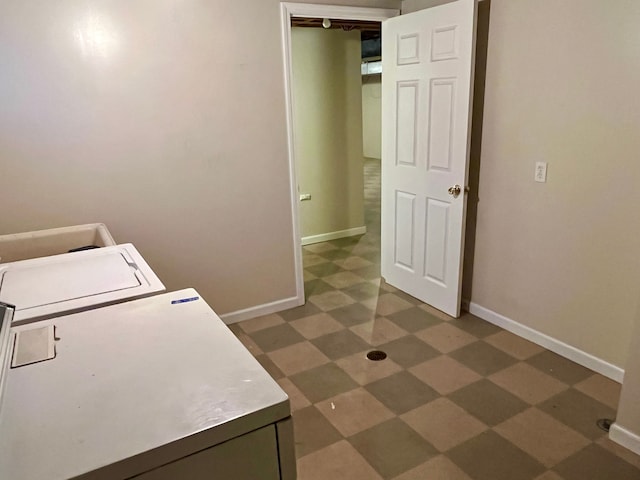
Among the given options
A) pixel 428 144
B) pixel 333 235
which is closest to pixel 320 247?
→ pixel 333 235

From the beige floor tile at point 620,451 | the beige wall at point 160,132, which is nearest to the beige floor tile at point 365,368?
the beige wall at point 160,132

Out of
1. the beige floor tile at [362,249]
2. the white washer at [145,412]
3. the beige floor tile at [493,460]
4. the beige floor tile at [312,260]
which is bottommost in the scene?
the beige floor tile at [493,460]

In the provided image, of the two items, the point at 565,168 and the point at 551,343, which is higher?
the point at 565,168

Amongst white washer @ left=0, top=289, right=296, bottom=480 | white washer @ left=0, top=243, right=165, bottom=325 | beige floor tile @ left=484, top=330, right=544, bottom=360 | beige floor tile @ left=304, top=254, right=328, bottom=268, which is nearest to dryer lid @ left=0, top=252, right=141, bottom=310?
white washer @ left=0, top=243, right=165, bottom=325

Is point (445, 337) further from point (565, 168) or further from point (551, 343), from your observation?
point (565, 168)

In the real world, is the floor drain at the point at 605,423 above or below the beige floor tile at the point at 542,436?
above

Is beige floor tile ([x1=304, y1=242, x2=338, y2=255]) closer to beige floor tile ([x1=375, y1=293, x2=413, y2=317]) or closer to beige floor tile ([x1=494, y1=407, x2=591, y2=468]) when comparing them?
beige floor tile ([x1=375, y1=293, x2=413, y2=317])

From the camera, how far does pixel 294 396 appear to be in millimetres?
2484

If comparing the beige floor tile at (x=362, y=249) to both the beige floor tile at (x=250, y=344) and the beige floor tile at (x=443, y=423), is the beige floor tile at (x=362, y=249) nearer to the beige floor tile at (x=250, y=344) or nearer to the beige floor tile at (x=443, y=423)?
the beige floor tile at (x=250, y=344)

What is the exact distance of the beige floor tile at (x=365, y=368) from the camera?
2.63m

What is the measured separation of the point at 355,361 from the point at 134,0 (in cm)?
236

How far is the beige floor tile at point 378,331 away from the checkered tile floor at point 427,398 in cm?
1

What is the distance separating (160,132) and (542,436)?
2544 millimetres

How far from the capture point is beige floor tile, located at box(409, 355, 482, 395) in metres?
2.52
